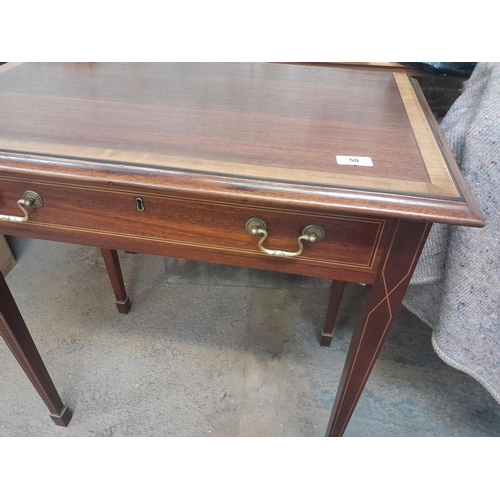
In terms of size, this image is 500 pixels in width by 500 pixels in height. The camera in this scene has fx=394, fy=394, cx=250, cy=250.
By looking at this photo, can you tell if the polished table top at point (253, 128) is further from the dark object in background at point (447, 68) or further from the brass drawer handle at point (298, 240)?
the dark object in background at point (447, 68)

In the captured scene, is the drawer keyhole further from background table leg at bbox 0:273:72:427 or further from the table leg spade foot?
the table leg spade foot

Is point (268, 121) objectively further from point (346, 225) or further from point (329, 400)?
point (329, 400)

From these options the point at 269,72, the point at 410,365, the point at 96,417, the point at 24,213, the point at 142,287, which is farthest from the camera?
the point at 142,287

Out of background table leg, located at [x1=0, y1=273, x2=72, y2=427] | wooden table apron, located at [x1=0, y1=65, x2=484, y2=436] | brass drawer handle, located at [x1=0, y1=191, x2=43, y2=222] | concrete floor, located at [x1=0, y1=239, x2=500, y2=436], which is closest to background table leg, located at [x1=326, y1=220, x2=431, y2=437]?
wooden table apron, located at [x1=0, y1=65, x2=484, y2=436]

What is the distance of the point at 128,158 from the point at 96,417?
2.34 feet

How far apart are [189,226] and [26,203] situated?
23cm

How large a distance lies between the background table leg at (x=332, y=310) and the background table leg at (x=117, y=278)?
0.58 meters

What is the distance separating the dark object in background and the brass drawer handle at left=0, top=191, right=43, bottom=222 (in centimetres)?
90

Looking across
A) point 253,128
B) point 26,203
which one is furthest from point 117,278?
point 253,128

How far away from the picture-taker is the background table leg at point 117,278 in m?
1.07

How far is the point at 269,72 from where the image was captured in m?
0.81

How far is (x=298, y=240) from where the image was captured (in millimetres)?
503

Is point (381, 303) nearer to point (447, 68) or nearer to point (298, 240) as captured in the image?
point (298, 240)

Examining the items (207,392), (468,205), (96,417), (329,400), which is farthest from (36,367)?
(468,205)
